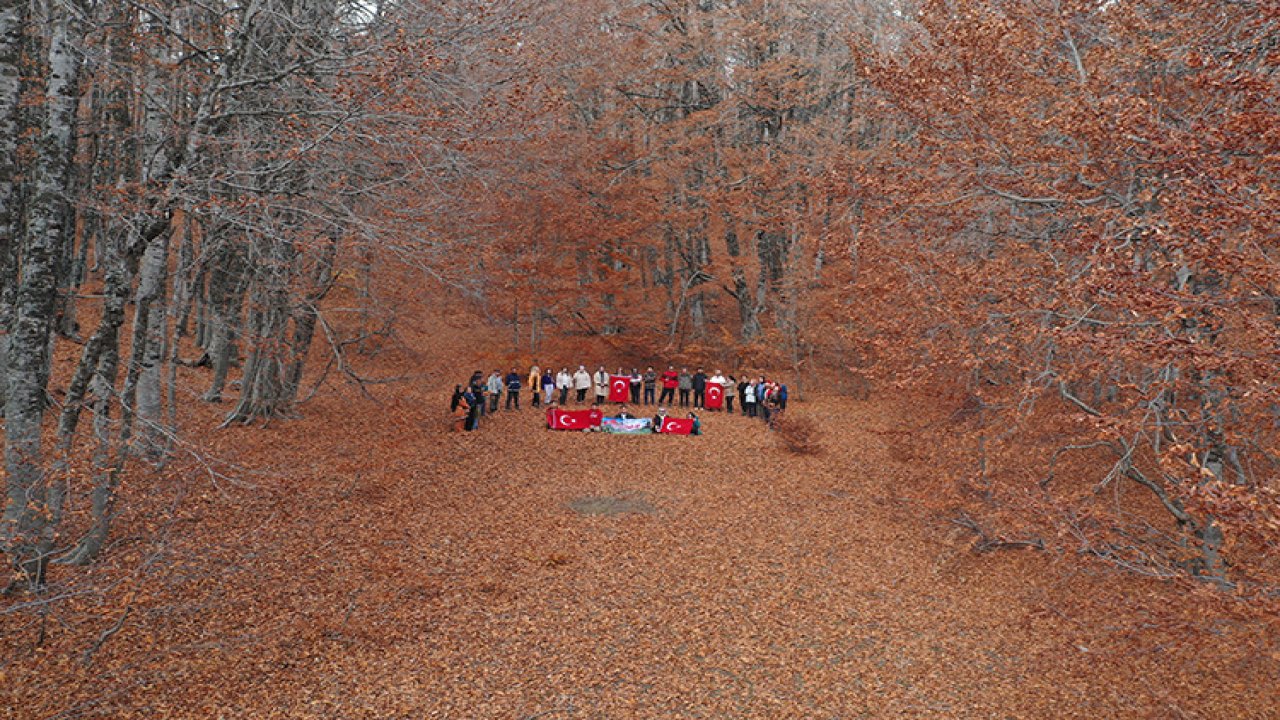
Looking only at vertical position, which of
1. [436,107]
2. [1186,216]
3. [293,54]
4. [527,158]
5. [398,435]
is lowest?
[398,435]

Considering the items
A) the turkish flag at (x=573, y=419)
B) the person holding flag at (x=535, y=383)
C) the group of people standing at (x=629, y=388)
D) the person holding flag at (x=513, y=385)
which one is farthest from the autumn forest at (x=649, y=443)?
the person holding flag at (x=535, y=383)

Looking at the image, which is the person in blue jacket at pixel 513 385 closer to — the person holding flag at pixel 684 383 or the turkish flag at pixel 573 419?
the turkish flag at pixel 573 419

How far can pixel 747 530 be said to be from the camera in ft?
37.8

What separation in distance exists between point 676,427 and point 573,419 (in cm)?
272

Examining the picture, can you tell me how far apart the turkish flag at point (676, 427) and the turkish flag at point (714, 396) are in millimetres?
3324

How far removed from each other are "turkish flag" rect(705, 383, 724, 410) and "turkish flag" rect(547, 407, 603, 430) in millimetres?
4422

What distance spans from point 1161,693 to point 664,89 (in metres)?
26.4

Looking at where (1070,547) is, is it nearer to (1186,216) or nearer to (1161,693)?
(1161,693)

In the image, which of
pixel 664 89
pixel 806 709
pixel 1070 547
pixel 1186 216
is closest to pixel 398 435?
pixel 806 709

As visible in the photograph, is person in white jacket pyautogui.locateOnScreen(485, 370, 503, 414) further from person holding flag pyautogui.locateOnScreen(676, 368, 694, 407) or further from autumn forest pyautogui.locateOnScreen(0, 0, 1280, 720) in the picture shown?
person holding flag pyautogui.locateOnScreen(676, 368, 694, 407)

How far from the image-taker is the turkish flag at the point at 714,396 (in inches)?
817

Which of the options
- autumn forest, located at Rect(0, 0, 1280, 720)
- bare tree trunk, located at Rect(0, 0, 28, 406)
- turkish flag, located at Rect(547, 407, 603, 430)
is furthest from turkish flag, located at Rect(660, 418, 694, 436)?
bare tree trunk, located at Rect(0, 0, 28, 406)

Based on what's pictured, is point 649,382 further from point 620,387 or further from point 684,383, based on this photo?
point 684,383

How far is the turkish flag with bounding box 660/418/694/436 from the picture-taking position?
693 inches
